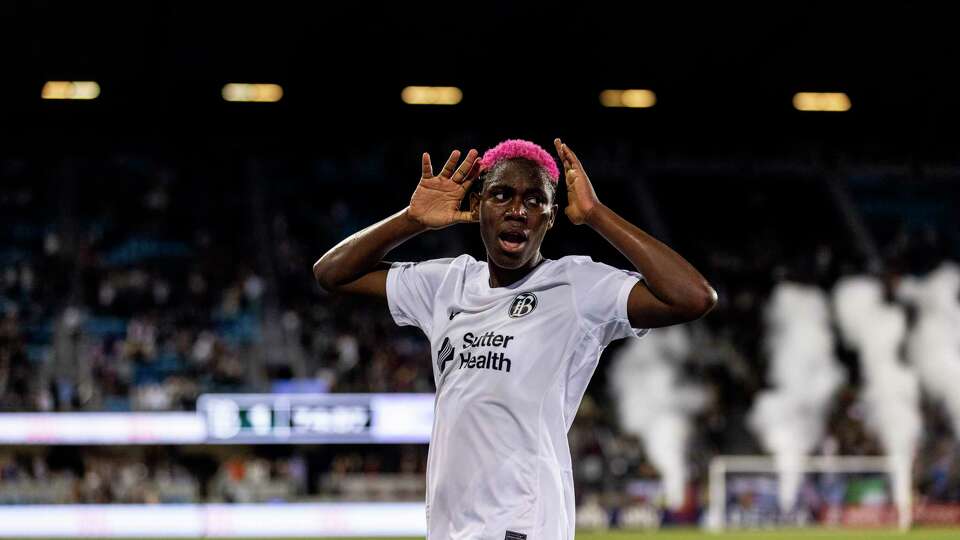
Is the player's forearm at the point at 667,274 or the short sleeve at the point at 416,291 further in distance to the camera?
the short sleeve at the point at 416,291

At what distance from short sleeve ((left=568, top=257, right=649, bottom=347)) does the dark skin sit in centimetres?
3

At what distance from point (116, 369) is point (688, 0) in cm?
1424

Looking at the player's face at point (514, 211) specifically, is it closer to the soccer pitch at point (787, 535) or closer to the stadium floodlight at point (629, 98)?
the soccer pitch at point (787, 535)

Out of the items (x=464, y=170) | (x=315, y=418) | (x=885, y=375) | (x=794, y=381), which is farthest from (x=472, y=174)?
(x=885, y=375)

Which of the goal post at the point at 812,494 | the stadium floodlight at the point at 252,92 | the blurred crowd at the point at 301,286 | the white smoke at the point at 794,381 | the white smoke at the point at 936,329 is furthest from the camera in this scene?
the white smoke at the point at 936,329

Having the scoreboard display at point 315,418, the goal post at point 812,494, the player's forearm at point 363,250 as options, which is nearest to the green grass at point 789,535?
the goal post at point 812,494

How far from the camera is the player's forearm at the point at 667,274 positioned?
4.00 metres

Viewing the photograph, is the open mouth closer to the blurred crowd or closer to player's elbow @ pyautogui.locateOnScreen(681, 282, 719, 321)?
player's elbow @ pyautogui.locateOnScreen(681, 282, 719, 321)

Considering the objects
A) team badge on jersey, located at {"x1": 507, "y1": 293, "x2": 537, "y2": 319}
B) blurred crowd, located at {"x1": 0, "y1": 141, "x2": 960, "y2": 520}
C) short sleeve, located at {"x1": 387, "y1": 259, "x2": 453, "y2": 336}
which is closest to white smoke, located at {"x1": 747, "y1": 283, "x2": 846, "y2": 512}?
blurred crowd, located at {"x1": 0, "y1": 141, "x2": 960, "y2": 520}

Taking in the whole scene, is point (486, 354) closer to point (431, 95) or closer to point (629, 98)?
point (629, 98)

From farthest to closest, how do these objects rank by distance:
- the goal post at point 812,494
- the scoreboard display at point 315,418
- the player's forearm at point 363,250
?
1. the goal post at point 812,494
2. the scoreboard display at point 315,418
3. the player's forearm at point 363,250

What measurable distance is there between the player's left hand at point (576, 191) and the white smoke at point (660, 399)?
23617 millimetres

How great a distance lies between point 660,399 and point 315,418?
8.27 metres

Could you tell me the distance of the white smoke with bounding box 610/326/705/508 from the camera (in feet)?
90.2
